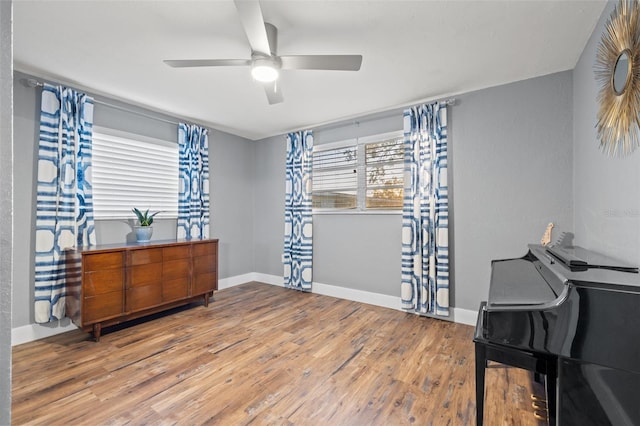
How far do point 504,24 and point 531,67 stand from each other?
2.66 ft

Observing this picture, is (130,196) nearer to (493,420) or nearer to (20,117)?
(20,117)

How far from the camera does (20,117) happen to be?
102 inches

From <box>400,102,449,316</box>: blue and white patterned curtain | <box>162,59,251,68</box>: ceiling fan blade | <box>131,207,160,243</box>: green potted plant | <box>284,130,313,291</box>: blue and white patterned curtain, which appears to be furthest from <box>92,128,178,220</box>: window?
<box>400,102,449,316</box>: blue and white patterned curtain

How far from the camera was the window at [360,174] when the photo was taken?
3.56 meters

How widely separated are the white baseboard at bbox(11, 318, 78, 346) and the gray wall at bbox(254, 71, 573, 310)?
3.09 meters

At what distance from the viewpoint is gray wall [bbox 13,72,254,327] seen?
2596 mm

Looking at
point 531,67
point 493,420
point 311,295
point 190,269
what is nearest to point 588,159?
point 531,67

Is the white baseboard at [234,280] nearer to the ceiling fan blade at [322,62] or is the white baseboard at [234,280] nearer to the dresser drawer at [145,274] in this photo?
the dresser drawer at [145,274]

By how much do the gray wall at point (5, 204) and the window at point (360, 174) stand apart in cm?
338

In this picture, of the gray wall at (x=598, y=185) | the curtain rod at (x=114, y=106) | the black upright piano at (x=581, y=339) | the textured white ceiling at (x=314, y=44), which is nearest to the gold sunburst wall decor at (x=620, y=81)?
the gray wall at (x=598, y=185)

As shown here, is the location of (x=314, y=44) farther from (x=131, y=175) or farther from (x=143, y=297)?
(x=143, y=297)

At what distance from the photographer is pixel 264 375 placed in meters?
2.08

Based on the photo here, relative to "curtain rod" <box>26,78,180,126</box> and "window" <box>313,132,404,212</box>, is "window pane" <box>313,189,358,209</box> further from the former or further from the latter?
"curtain rod" <box>26,78,180,126</box>

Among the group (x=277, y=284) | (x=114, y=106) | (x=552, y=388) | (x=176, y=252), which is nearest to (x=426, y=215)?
(x=552, y=388)
